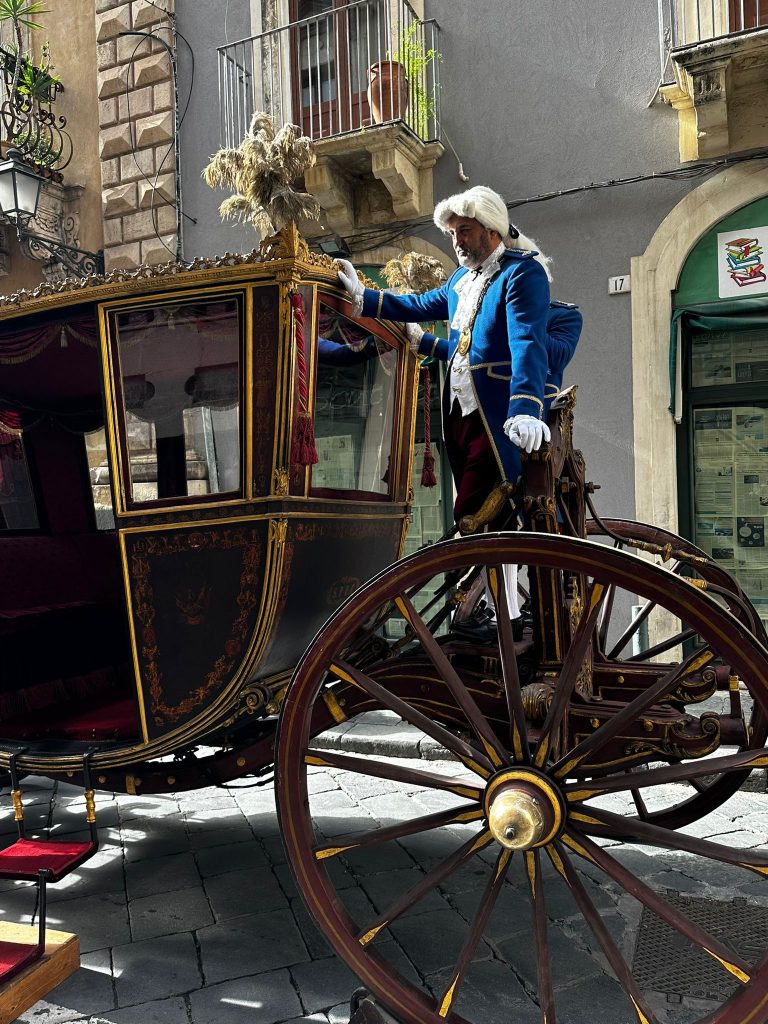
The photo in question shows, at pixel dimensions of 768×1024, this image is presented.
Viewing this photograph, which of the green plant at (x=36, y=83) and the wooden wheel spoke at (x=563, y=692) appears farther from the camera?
the green plant at (x=36, y=83)

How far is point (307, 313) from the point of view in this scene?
8.42ft

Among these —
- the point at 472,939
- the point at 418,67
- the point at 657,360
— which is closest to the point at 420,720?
the point at 472,939

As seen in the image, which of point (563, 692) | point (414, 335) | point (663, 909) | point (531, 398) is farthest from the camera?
point (414, 335)

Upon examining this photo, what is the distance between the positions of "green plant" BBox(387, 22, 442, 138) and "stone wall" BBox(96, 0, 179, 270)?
7.78 ft

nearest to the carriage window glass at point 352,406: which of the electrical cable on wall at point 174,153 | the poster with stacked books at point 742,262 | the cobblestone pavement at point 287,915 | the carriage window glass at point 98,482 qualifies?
the cobblestone pavement at point 287,915

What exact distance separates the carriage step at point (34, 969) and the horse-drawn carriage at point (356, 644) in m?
0.54

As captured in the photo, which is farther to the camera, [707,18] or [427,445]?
[707,18]

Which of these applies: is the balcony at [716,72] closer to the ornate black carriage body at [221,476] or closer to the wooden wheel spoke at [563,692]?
the ornate black carriage body at [221,476]

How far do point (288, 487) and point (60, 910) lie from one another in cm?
151

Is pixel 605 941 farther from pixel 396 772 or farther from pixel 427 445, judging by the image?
pixel 427 445

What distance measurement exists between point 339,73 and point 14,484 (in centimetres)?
509

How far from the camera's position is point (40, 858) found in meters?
2.42

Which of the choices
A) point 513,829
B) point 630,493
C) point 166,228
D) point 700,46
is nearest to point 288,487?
point 513,829

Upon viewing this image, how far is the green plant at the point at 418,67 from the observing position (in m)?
6.91
